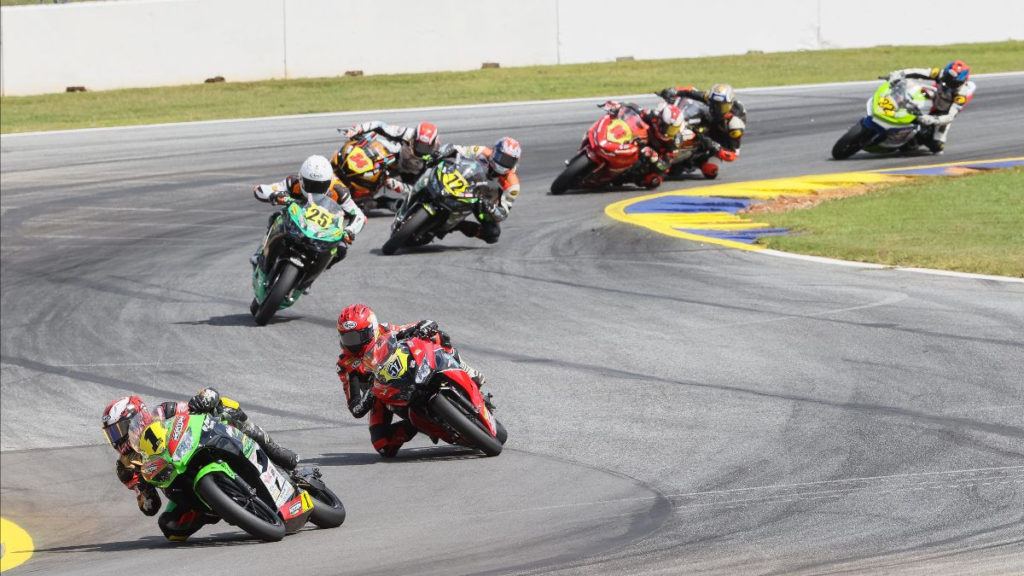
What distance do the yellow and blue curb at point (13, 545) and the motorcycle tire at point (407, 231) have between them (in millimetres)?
8008

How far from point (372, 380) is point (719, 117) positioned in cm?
1329

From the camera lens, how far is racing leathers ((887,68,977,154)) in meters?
23.5

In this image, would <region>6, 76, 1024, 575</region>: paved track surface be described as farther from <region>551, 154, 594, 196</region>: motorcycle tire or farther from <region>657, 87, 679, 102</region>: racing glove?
<region>657, 87, 679, 102</region>: racing glove

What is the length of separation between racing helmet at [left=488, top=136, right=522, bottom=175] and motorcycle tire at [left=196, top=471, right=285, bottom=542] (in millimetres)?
10062

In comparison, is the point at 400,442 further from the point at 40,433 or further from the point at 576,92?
the point at 576,92

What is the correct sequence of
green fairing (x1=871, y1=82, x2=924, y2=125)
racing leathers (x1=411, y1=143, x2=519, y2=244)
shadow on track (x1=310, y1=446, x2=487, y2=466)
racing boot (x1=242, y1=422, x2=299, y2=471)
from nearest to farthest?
racing boot (x1=242, y1=422, x2=299, y2=471) < shadow on track (x1=310, y1=446, x2=487, y2=466) < racing leathers (x1=411, y1=143, x2=519, y2=244) < green fairing (x1=871, y1=82, x2=924, y2=125)

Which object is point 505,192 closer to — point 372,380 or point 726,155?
point 726,155

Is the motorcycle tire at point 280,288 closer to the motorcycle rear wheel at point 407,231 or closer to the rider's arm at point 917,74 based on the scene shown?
the motorcycle rear wheel at point 407,231

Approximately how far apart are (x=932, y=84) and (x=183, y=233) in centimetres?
1185

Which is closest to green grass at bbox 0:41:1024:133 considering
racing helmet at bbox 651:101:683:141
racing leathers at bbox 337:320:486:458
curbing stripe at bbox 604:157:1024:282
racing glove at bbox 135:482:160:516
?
curbing stripe at bbox 604:157:1024:282

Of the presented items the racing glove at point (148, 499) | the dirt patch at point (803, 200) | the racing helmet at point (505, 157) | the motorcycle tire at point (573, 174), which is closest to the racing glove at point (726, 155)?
the dirt patch at point (803, 200)

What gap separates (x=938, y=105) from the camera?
23.9m

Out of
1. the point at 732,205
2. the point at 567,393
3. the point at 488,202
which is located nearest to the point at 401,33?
the point at 732,205

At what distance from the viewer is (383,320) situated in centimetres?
1539
